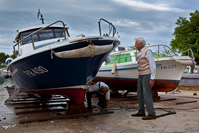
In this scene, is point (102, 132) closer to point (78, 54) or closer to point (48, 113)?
point (78, 54)

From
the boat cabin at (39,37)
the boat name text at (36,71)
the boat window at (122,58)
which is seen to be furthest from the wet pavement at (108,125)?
the boat window at (122,58)

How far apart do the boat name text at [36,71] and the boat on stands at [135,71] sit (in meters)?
4.61

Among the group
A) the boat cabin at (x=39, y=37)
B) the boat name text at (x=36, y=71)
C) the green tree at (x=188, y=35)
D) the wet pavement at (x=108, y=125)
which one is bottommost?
the wet pavement at (x=108, y=125)

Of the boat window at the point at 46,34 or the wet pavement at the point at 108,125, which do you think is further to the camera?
the boat window at the point at 46,34

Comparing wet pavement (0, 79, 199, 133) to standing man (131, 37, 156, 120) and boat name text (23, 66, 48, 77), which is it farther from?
boat name text (23, 66, 48, 77)

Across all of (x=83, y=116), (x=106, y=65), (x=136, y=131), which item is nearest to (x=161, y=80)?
(x=106, y=65)

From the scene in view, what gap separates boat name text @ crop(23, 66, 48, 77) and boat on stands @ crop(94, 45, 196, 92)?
4606mm

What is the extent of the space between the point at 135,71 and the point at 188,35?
848 inches

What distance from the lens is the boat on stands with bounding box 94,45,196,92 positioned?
865 cm

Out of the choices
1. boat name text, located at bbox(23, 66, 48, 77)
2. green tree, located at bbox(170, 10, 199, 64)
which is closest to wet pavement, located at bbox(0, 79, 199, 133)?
boat name text, located at bbox(23, 66, 48, 77)

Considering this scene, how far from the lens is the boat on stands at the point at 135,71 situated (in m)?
8.65

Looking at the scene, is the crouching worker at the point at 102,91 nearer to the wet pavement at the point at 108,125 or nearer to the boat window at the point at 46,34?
the wet pavement at the point at 108,125

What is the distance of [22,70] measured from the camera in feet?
21.2

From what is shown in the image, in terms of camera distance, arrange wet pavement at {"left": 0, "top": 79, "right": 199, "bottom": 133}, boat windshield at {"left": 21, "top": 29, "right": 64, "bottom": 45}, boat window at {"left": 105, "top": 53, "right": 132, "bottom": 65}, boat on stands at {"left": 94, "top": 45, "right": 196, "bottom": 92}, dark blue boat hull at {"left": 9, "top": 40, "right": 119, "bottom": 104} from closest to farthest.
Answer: wet pavement at {"left": 0, "top": 79, "right": 199, "bottom": 133}, dark blue boat hull at {"left": 9, "top": 40, "right": 119, "bottom": 104}, boat windshield at {"left": 21, "top": 29, "right": 64, "bottom": 45}, boat on stands at {"left": 94, "top": 45, "right": 196, "bottom": 92}, boat window at {"left": 105, "top": 53, "right": 132, "bottom": 65}
